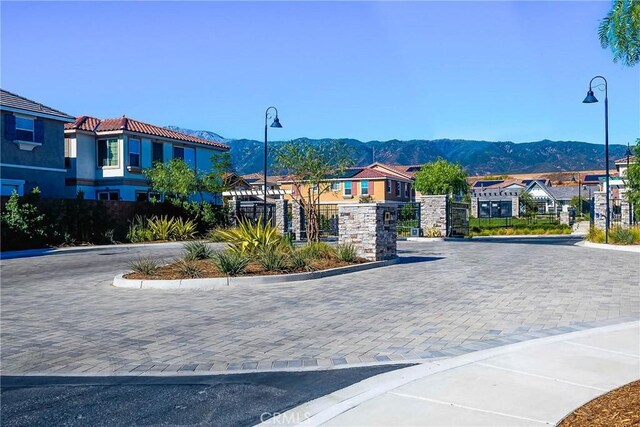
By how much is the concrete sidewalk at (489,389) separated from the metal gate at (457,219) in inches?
1049

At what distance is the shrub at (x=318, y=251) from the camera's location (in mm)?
16844

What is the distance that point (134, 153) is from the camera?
4016 centimetres

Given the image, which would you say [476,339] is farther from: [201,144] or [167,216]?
[201,144]

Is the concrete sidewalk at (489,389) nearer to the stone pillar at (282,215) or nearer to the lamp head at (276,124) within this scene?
the stone pillar at (282,215)

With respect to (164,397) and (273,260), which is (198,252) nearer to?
(273,260)

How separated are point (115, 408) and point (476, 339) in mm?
4764

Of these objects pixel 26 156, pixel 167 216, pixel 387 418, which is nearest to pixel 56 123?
pixel 26 156

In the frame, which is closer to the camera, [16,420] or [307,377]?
[16,420]

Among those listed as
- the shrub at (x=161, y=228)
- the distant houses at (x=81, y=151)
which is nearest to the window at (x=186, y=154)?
the distant houses at (x=81, y=151)

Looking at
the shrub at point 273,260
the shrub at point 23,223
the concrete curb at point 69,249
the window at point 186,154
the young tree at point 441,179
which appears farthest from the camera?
the young tree at point 441,179

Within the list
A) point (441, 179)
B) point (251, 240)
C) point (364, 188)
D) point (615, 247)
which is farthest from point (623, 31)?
point (441, 179)

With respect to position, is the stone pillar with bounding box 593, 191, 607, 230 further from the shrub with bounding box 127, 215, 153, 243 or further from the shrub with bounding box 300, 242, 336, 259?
the shrub with bounding box 127, 215, 153, 243

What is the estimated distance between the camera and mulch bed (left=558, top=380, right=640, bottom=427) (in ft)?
14.4

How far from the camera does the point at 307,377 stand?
6246mm
